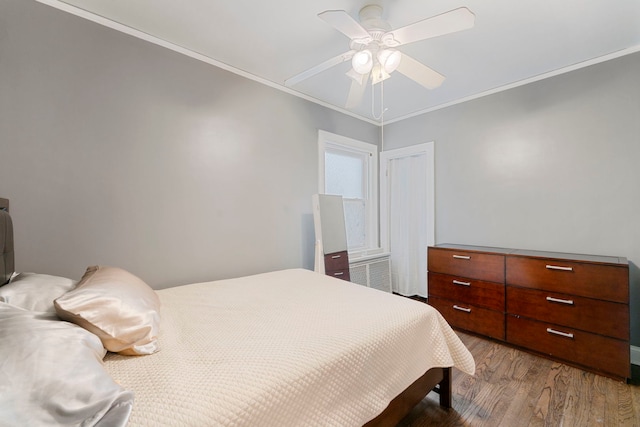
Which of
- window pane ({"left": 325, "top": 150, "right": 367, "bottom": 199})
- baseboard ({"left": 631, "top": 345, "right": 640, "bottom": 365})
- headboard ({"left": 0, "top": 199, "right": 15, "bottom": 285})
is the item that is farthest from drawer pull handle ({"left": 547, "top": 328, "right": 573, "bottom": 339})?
headboard ({"left": 0, "top": 199, "right": 15, "bottom": 285})

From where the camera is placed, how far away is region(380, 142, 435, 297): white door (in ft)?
11.0

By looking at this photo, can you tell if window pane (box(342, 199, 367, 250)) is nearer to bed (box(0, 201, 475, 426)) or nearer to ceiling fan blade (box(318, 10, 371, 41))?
bed (box(0, 201, 475, 426))

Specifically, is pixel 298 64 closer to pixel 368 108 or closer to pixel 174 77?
pixel 174 77

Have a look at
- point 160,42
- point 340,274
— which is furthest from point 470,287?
point 160,42

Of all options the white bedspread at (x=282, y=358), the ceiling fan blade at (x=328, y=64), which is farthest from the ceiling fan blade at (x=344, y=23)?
the white bedspread at (x=282, y=358)

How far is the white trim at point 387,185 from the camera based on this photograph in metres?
3.28

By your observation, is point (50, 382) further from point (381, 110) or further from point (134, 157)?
point (381, 110)

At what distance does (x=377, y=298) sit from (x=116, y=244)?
1802 millimetres

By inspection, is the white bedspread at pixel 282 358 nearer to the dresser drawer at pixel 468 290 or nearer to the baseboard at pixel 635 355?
the dresser drawer at pixel 468 290

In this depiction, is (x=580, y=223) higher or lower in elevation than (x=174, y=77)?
lower

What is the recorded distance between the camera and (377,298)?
1635mm

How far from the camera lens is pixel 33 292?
1.00 metres

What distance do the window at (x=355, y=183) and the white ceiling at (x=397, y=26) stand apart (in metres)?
0.88

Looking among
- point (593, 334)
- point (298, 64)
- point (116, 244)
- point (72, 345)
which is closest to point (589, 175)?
point (593, 334)
